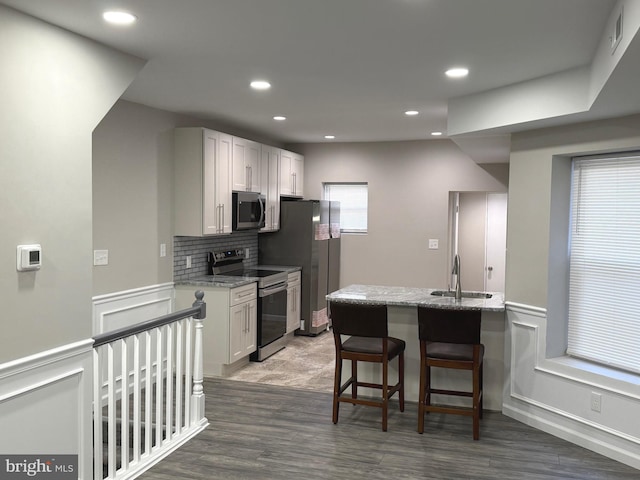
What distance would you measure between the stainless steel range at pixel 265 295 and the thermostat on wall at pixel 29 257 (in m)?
3.24

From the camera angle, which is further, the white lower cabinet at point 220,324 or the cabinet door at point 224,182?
the cabinet door at point 224,182

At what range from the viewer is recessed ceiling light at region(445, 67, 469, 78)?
369cm

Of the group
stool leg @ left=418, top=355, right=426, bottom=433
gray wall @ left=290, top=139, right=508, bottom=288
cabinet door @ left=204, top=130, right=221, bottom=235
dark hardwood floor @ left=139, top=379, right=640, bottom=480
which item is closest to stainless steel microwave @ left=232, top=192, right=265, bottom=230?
cabinet door @ left=204, top=130, right=221, bottom=235

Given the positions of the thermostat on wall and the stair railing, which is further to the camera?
the stair railing

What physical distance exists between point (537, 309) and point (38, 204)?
3473 mm

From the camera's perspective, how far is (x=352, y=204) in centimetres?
798

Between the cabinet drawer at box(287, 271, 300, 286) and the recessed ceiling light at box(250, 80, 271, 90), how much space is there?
2847 millimetres

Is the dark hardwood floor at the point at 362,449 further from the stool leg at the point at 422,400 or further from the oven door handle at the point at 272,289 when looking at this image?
the oven door handle at the point at 272,289

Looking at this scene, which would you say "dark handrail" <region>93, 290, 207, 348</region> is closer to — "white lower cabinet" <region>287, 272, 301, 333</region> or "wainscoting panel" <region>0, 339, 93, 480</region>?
"wainscoting panel" <region>0, 339, 93, 480</region>

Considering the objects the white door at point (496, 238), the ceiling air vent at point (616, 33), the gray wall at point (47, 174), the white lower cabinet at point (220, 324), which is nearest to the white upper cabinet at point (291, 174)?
the white lower cabinet at point (220, 324)

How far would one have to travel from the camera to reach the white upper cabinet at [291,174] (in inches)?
286

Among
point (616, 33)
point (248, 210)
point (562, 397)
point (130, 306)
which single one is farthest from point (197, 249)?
point (616, 33)

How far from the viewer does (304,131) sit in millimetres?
6773

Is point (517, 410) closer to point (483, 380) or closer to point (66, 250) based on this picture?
point (483, 380)
